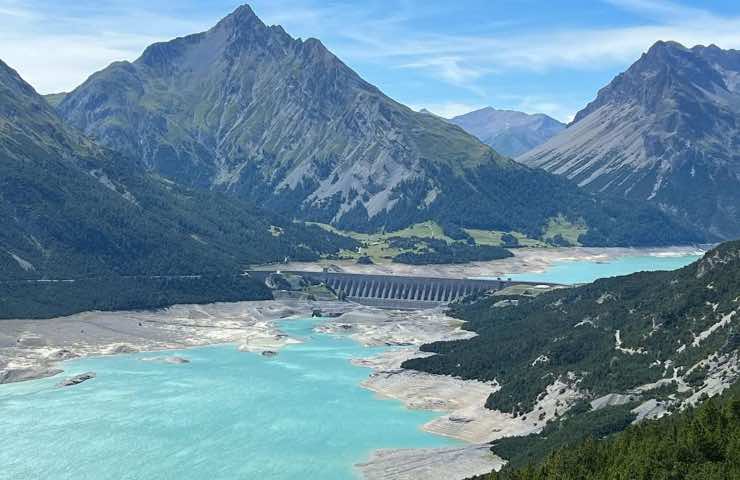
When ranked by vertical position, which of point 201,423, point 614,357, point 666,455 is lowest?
point 201,423

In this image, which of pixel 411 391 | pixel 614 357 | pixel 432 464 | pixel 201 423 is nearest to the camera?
pixel 432 464

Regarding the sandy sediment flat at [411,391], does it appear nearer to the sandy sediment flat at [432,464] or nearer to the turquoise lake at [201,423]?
the sandy sediment flat at [432,464]

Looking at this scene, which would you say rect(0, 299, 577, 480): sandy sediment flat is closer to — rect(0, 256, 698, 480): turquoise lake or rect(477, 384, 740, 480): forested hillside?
rect(0, 256, 698, 480): turquoise lake

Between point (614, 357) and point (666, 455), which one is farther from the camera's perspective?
point (614, 357)

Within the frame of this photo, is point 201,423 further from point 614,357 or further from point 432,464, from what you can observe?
point 614,357

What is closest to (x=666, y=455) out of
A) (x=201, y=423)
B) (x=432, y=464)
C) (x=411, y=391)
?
(x=432, y=464)

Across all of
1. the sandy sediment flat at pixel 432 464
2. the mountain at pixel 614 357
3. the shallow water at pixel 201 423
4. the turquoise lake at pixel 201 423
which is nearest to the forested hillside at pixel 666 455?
the sandy sediment flat at pixel 432 464

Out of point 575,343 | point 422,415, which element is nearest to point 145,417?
point 422,415
